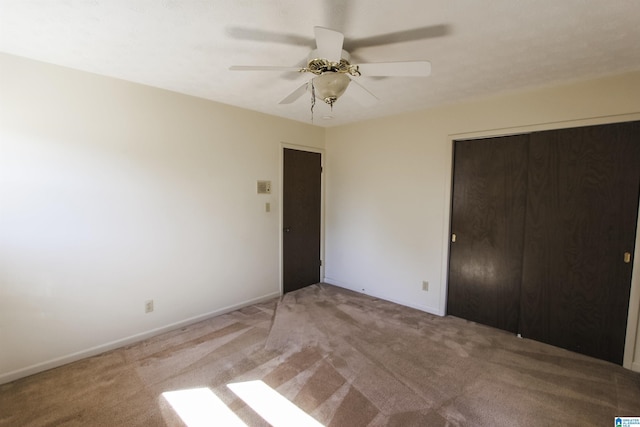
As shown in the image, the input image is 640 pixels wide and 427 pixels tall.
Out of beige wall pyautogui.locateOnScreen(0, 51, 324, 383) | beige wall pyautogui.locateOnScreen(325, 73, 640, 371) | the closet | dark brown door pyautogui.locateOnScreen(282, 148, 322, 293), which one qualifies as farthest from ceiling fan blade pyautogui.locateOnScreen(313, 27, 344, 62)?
dark brown door pyautogui.locateOnScreen(282, 148, 322, 293)

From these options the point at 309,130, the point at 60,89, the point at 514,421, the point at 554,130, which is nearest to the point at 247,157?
the point at 309,130

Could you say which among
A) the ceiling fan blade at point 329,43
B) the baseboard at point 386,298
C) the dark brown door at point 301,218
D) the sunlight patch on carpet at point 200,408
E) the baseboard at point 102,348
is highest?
the ceiling fan blade at point 329,43

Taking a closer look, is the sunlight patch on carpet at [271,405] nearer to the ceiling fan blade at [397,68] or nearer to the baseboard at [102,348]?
the baseboard at [102,348]

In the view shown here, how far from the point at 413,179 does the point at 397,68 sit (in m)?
2.00

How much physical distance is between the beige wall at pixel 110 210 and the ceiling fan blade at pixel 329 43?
6.28 feet

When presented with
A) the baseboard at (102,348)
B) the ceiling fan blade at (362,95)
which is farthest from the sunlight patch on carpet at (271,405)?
the ceiling fan blade at (362,95)

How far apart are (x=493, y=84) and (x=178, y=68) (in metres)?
2.62

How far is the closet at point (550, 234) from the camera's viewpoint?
243 cm

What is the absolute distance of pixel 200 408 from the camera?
1.95m

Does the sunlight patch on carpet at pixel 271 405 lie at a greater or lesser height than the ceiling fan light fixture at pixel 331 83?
lesser

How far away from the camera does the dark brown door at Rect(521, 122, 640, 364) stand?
7.87 feet

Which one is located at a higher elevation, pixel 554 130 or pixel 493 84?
pixel 493 84

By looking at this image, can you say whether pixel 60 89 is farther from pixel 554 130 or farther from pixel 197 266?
pixel 554 130

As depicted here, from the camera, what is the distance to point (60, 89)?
229 cm
